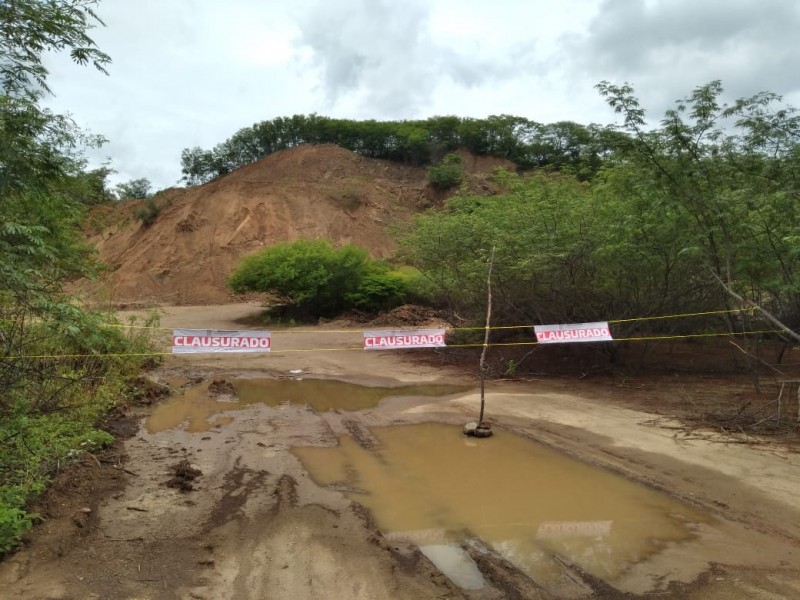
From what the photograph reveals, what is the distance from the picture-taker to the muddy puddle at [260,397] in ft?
31.9

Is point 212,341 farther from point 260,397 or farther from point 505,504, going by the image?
point 505,504

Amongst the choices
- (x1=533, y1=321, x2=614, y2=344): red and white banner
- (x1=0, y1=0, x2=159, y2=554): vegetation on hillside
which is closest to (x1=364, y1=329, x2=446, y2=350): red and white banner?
(x1=533, y1=321, x2=614, y2=344): red and white banner

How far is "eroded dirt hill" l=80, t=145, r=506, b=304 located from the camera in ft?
130

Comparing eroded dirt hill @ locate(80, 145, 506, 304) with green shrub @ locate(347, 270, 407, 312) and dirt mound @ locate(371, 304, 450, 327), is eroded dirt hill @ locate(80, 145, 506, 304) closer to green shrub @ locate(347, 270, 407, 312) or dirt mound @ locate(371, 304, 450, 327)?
green shrub @ locate(347, 270, 407, 312)

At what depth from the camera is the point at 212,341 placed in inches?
403

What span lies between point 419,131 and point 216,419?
5239 cm

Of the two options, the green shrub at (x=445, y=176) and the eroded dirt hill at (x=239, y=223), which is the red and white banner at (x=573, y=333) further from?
the green shrub at (x=445, y=176)

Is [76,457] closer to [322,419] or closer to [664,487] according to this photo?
[322,419]

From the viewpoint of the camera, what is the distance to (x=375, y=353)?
1784 cm

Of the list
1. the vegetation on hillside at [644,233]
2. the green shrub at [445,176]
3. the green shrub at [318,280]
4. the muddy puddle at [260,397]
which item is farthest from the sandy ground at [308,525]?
the green shrub at [445,176]

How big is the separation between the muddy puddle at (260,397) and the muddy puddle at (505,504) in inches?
108

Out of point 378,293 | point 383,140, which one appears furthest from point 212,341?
point 383,140

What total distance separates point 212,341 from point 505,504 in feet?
20.7

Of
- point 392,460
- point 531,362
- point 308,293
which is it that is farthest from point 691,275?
point 308,293
